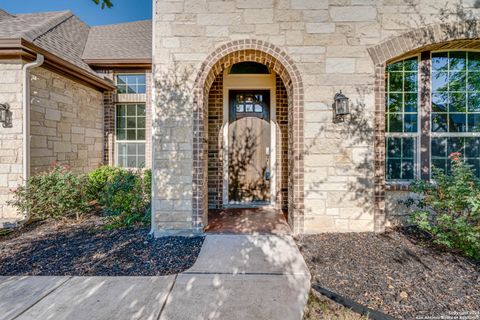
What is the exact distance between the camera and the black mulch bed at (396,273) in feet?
7.13

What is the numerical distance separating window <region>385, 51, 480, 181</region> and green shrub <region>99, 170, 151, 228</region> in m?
4.55

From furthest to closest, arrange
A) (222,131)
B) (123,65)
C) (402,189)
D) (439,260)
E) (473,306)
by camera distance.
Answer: (123,65) → (222,131) → (402,189) → (439,260) → (473,306)

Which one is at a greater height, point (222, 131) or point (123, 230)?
point (222, 131)

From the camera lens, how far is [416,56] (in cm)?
411

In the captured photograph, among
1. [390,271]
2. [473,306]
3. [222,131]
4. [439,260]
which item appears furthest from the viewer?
[222,131]

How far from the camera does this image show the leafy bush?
2.87 m

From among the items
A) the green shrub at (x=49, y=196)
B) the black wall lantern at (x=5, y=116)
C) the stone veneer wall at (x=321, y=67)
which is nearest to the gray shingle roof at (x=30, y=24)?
the black wall lantern at (x=5, y=116)

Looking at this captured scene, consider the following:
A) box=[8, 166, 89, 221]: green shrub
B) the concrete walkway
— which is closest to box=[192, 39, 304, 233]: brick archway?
the concrete walkway

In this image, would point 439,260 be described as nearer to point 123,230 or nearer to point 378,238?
point 378,238

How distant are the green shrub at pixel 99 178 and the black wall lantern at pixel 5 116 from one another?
176 centimetres

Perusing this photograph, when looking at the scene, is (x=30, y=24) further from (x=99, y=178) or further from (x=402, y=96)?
(x=402, y=96)

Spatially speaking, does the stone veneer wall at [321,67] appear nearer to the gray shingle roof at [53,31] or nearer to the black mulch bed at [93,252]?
the black mulch bed at [93,252]

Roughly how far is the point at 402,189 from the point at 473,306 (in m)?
2.08

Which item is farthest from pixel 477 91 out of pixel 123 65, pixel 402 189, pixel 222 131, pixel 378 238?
pixel 123 65
